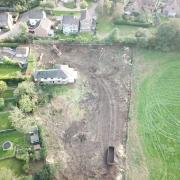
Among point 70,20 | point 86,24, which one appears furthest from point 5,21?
point 86,24

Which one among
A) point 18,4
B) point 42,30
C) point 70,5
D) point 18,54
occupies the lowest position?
point 18,54

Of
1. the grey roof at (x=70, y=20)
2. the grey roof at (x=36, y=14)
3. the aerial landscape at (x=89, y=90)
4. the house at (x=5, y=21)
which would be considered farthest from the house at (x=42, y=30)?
the house at (x=5, y=21)

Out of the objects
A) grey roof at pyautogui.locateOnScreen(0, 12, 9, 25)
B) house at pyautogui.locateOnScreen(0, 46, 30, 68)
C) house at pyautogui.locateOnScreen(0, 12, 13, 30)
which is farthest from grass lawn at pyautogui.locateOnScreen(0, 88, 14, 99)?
grey roof at pyautogui.locateOnScreen(0, 12, 9, 25)

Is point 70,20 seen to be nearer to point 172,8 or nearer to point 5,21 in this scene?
point 5,21

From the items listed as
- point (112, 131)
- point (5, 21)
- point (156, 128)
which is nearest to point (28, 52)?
point (5, 21)

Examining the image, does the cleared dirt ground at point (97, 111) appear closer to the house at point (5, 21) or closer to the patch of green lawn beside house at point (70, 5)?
the house at point (5, 21)

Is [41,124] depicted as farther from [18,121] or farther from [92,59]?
[92,59]
